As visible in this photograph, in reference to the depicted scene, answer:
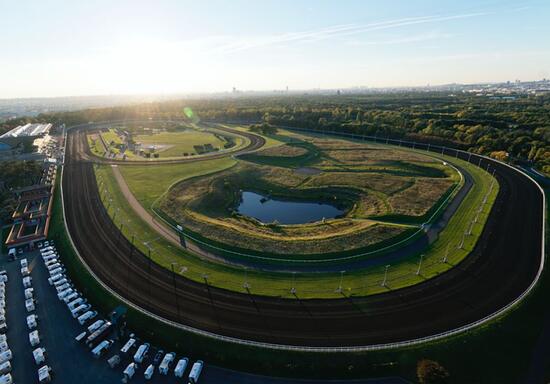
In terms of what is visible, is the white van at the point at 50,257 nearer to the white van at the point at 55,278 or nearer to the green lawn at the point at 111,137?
the white van at the point at 55,278

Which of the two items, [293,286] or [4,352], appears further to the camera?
[293,286]

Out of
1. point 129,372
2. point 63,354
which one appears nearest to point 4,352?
point 63,354

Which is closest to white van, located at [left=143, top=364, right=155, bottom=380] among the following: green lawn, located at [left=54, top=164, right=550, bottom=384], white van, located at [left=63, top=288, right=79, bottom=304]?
green lawn, located at [left=54, top=164, right=550, bottom=384]

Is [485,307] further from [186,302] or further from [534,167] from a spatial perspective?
[534,167]

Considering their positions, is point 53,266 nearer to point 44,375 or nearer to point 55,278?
point 55,278

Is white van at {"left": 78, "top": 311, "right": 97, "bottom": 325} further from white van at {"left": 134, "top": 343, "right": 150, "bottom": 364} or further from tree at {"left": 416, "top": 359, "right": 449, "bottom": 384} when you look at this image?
tree at {"left": 416, "top": 359, "right": 449, "bottom": 384}

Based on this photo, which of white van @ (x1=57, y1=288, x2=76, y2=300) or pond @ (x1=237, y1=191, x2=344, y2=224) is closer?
white van @ (x1=57, y1=288, x2=76, y2=300)
